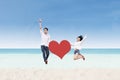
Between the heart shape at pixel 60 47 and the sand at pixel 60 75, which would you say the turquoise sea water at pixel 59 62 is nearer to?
the heart shape at pixel 60 47

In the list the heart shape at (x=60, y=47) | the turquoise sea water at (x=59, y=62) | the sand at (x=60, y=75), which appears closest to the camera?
the sand at (x=60, y=75)

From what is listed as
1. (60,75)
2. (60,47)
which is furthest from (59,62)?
(60,75)

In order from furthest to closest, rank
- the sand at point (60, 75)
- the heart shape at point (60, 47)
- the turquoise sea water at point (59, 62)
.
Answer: the turquoise sea water at point (59, 62), the heart shape at point (60, 47), the sand at point (60, 75)

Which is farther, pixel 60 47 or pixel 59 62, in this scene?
pixel 59 62

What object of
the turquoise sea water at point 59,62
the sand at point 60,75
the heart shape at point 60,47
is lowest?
the sand at point 60,75

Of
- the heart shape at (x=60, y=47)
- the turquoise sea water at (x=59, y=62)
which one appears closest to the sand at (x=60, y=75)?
the heart shape at (x=60, y=47)

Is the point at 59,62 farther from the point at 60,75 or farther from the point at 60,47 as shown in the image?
the point at 60,75

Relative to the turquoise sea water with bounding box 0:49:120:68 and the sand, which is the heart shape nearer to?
the sand

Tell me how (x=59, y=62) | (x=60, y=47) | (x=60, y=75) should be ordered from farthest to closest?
(x=59, y=62) < (x=60, y=47) < (x=60, y=75)

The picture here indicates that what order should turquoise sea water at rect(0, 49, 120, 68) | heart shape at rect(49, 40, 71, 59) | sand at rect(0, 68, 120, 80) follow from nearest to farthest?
1. sand at rect(0, 68, 120, 80)
2. heart shape at rect(49, 40, 71, 59)
3. turquoise sea water at rect(0, 49, 120, 68)

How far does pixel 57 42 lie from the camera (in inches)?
677

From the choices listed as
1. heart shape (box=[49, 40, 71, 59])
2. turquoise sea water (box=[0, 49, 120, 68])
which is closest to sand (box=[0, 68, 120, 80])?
heart shape (box=[49, 40, 71, 59])

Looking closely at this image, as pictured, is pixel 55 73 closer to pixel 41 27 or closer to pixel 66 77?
pixel 66 77

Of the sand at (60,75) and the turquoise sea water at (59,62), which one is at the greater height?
the turquoise sea water at (59,62)
